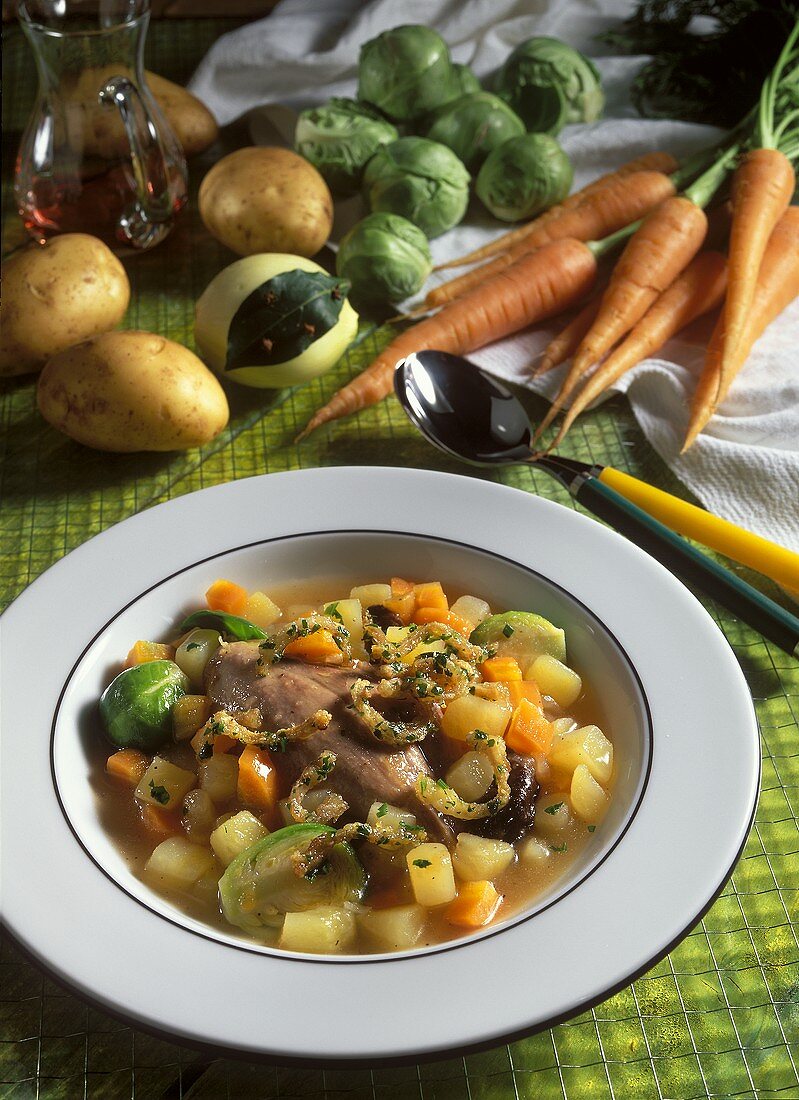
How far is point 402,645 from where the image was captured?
237 centimetres

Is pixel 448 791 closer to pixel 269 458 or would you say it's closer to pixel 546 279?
pixel 269 458

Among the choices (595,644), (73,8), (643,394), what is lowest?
(643,394)

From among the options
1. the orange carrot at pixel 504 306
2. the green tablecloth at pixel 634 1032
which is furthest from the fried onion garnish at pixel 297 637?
the orange carrot at pixel 504 306

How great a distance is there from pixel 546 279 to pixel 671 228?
49cm

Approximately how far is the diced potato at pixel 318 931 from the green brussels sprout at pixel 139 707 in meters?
0.53

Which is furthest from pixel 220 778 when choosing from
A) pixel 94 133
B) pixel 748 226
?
pixel 748 226

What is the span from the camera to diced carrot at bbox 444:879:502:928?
1.94 meters

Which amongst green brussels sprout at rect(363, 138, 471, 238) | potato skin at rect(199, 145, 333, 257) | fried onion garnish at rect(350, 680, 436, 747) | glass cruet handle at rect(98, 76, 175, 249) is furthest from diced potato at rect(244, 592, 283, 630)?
green brussels sprout at rect(363, 138, 471, 238)

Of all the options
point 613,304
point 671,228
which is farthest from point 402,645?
point 671,228

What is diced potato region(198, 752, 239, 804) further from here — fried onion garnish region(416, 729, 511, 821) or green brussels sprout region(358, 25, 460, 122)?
green brussels sprout region(358, 25, 460, 122)

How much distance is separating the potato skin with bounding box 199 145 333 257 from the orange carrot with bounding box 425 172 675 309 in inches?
25.6

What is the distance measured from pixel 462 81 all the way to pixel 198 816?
12.3 feet

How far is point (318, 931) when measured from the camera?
1.87 m

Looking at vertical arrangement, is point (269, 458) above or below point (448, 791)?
below
